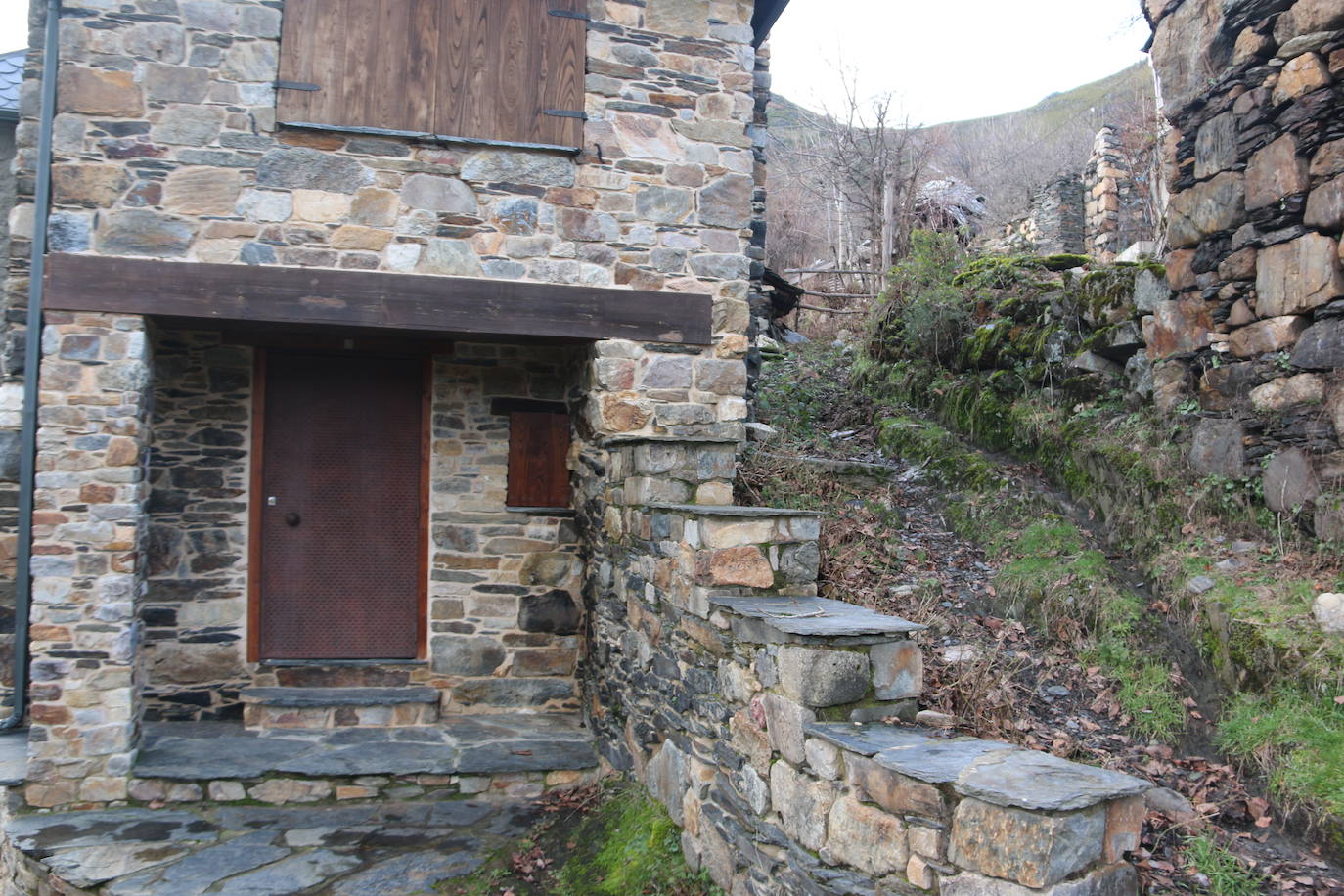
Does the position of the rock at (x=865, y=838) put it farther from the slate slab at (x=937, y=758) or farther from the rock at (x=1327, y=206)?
the rock at (x=1327, y=206)

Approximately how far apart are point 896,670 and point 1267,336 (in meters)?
3.07

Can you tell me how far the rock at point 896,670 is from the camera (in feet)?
9.77

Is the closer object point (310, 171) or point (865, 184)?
point (310, 171)

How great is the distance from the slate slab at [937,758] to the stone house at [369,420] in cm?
89

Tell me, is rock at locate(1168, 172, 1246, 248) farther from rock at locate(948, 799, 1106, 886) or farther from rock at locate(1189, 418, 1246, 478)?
rock at locate(948, 799, 1106, 886)

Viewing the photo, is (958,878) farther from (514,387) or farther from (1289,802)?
(514,387)

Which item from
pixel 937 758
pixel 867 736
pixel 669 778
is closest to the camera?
pixel 937 758

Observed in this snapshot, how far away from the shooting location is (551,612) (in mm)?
5691

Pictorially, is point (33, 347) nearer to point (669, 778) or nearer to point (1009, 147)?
point (669, 778)

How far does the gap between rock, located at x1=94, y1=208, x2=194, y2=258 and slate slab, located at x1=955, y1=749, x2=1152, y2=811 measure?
4.48 meters

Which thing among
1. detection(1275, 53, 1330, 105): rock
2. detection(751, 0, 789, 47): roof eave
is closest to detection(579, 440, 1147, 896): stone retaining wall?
detection(751, 0, 789, 47): roof eave

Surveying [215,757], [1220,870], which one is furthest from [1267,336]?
[215,757]

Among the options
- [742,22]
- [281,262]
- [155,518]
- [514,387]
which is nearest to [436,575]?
[514,387]

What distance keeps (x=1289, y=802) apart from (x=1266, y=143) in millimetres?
3263
